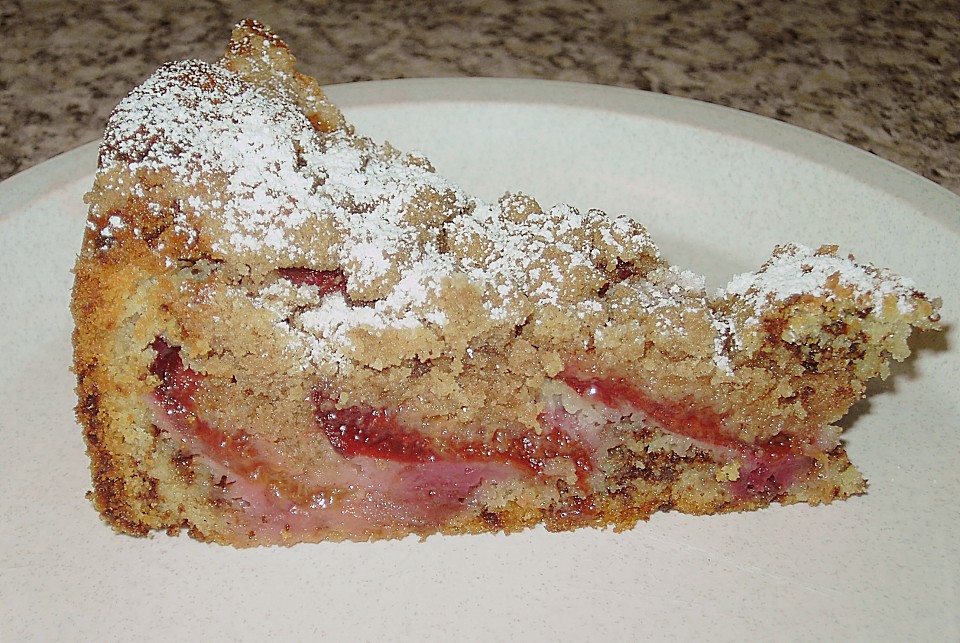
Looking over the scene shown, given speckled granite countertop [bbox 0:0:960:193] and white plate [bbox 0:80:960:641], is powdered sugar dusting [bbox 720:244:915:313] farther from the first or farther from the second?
speckled granite countertop [bbox 0:0:960:193]

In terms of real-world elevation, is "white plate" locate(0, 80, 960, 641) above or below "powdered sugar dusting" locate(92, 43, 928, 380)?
below

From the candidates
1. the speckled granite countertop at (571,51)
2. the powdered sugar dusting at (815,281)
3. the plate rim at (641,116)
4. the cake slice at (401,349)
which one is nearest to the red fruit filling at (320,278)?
the cake slice at (401,349)

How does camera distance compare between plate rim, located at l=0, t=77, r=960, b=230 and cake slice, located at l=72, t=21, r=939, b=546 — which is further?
plate rim, located at l=0, t=77, r=960, b=230

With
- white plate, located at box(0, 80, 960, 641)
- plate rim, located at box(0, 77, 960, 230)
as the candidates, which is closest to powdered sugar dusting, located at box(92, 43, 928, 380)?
white plate, located at box(0, 80, 960, 641)

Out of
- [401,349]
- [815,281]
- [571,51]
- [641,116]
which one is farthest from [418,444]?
[571,51]

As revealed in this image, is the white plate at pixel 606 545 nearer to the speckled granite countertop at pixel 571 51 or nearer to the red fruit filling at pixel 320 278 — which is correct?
the red fruit filling at pixel 320 278

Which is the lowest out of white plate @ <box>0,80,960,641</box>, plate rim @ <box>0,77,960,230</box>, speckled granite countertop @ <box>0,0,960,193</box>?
white plate @ <box>0,80,960,641</box>

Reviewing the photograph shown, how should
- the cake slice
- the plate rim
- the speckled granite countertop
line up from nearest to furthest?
1. the cake slice
2. the plate rim
3. the speckled granite countertop

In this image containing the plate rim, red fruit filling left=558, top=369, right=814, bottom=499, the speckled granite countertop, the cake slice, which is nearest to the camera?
the cake slice
